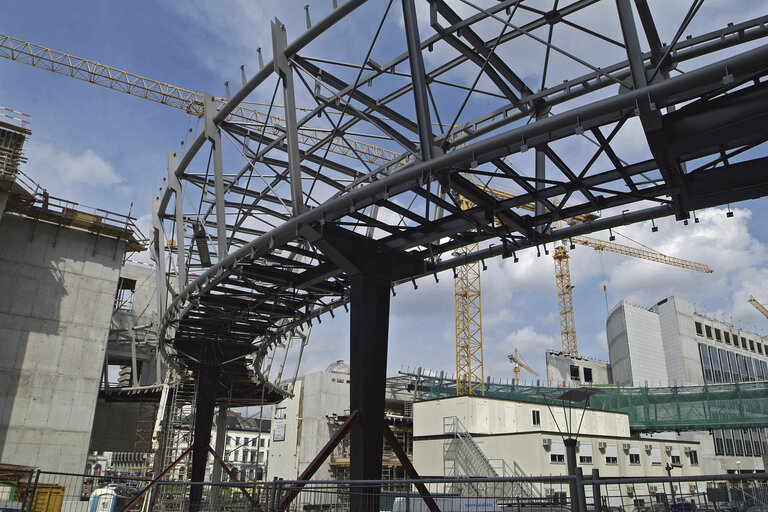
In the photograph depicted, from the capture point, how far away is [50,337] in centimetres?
3712

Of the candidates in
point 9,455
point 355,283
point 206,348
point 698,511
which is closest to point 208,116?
point 355,283

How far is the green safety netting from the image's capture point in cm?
4569

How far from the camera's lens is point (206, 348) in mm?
29312

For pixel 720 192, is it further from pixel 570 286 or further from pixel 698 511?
pixel 570 286

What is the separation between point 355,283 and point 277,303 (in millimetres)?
6865

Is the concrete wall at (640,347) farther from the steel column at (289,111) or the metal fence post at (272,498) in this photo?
the metal fence post at (272,498)

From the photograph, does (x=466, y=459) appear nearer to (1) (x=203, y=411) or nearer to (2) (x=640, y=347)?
(1) (x=203, y=411)

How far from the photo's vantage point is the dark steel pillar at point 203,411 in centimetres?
2861

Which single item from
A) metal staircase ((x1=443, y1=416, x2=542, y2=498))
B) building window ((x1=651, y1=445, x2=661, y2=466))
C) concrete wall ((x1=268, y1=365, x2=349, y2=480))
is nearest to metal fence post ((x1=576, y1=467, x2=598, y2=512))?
metal staircase ((x1=443, y1=416, x2=542, y2=498))

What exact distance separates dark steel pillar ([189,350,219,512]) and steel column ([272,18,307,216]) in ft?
55.9

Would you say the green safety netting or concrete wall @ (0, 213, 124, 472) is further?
the green safety netting

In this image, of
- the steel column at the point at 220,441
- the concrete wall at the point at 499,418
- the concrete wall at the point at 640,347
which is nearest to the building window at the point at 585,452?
the concrete wall at the point at 499,418

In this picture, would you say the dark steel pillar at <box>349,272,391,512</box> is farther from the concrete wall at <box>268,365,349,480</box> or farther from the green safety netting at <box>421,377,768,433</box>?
the concrete wall at <box>268,365,349,480</box>

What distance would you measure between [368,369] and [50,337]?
30.0 meters
